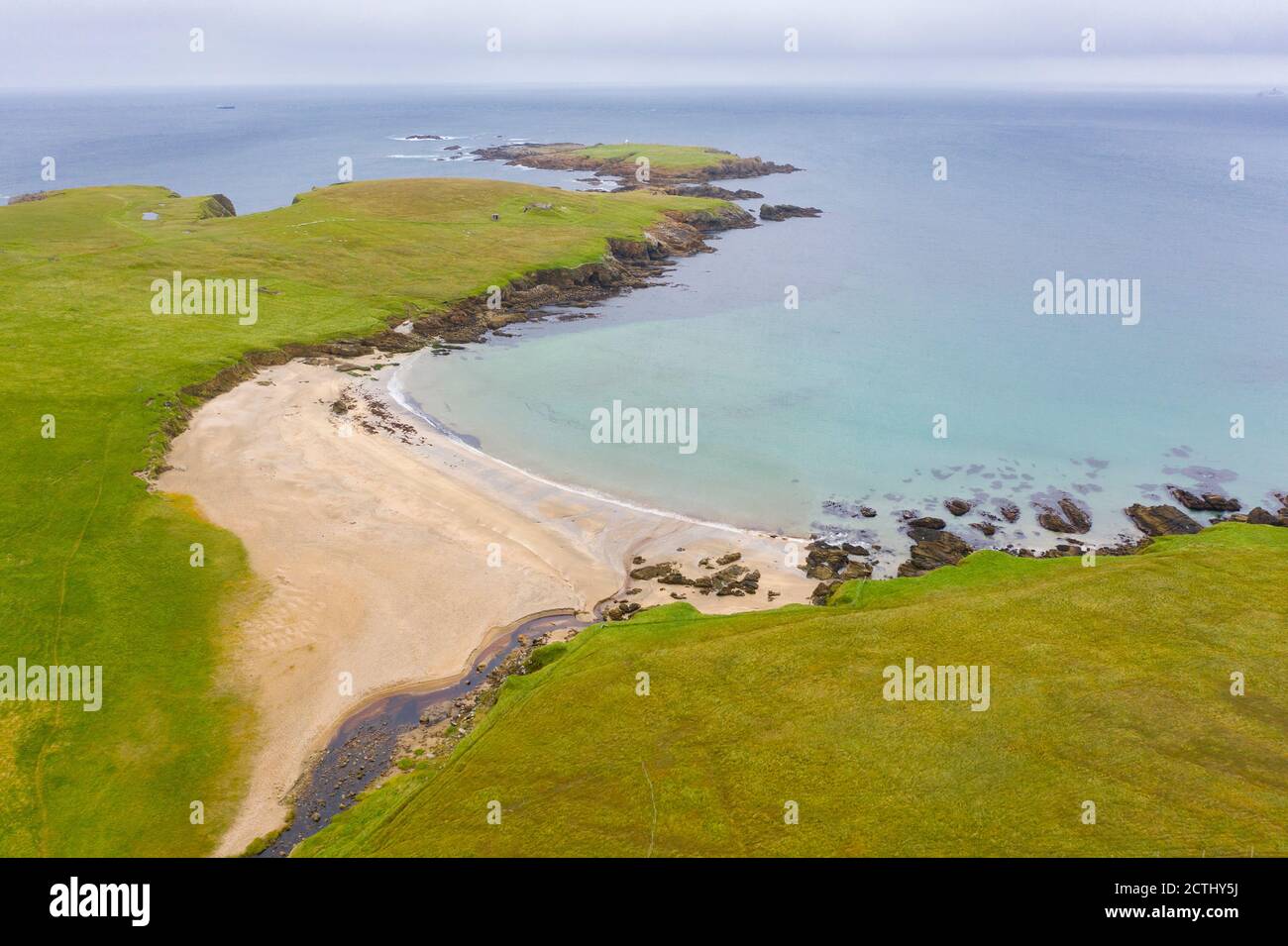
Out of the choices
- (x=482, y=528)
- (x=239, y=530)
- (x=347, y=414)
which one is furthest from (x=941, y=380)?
(x=239, y=530)

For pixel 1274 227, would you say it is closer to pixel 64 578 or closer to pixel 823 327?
pixel 823 327

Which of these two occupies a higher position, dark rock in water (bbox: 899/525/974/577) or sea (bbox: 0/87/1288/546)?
sea (bbox: 0/87/1288/546)

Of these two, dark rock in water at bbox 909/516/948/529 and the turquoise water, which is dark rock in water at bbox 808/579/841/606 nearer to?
the turquoise water

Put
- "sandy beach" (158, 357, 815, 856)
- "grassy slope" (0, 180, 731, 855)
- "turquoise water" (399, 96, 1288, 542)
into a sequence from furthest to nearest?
"turquoise water" (399, 96, 1288, 542), "sandy beach" (158, 357, 815, 856), "grassy slope" (0, 180, 731, 855)

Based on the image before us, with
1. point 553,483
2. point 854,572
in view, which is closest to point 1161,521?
point 854,572

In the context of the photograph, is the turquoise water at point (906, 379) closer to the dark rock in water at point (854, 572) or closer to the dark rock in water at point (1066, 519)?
the dark rock in water at point (1066, 519)

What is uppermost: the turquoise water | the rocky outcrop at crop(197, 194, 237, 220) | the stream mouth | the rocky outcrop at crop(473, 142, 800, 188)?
the rocky outcrop at crop(473, 142, 800, 188)

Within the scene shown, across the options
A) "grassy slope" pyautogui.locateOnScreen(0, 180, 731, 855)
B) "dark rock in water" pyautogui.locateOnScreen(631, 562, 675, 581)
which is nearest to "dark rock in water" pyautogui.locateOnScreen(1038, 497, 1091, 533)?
Result: "dark rock in water" pyautogui.locateOnScreen(631, 562, 675, 581)

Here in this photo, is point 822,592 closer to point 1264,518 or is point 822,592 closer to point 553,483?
point 553,483
